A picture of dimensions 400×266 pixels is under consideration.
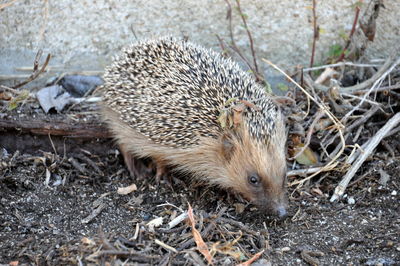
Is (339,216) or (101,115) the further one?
(101,115)

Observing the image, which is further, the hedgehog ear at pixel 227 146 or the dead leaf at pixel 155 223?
the hedgehog ear at pixel 227 146

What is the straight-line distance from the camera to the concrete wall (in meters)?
6.17

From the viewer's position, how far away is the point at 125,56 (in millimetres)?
5352

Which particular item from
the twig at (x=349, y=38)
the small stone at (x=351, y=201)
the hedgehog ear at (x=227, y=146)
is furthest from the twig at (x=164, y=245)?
the twig at (x=349, y=38)

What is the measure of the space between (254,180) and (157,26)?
95.8 inches

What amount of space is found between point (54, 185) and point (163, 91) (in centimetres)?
125

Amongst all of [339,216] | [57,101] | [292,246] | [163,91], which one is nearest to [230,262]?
[292,246]

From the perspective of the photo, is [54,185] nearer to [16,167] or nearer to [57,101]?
[16,167]

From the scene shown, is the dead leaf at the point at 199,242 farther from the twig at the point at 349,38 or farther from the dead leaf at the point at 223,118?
the twig at the point at 349,38

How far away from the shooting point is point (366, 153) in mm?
5051

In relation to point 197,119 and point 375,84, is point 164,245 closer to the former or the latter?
point 197,119

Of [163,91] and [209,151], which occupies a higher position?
[163,91]

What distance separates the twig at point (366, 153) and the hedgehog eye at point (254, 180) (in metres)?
0.70

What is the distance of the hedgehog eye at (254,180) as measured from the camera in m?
4.65
